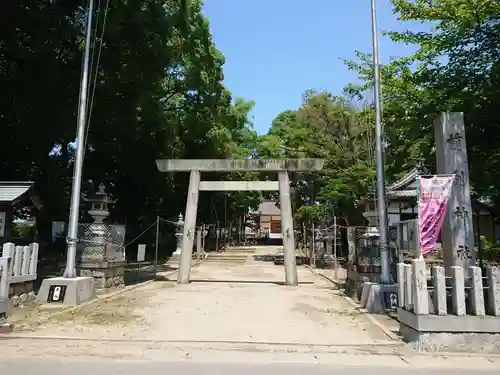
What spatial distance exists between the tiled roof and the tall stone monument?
10404 mm

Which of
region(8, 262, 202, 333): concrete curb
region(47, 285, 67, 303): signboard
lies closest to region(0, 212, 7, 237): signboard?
region(47, 285, 67, 303): signboard

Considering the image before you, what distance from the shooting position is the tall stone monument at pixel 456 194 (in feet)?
30.5

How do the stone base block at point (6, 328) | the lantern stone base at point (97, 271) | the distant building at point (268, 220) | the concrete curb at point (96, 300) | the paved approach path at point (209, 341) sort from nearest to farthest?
1. the paved approach path at point (209, 341)
2. the stone base block at point (6, 328)
3. the concrete curb at point (96, 300)
4. the lantern stone base at point (97, 271)
5. the distant building at point (268, 220)

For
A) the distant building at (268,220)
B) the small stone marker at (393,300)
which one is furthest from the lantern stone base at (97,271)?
the distant building at (268,220)

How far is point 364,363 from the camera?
22.1 feet

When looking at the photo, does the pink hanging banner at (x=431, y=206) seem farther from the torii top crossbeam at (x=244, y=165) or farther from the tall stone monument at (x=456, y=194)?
the torii top crossbeam at (x=244, y=165)

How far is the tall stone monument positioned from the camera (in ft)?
30.5

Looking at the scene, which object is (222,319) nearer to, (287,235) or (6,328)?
(6,328)

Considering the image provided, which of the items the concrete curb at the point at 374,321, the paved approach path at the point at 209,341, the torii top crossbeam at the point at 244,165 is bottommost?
the paved approach path at the point at 209,341

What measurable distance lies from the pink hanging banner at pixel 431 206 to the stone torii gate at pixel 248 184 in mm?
7695

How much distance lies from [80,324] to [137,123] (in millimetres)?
13027

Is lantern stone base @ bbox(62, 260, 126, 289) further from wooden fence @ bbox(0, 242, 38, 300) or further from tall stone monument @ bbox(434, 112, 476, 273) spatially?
tall stone monument @ bbox(434, 112, 476, 273)

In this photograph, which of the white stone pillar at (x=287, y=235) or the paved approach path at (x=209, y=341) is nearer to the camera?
the paved approach path at (x=209, y=341)

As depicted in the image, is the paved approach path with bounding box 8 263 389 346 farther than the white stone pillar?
No
